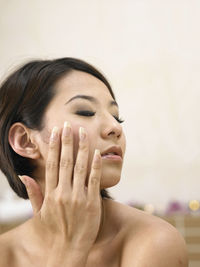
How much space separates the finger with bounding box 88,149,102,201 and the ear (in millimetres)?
202

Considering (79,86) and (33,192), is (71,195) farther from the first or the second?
(79,86)

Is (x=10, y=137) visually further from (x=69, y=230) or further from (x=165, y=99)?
(x=165, y=99)

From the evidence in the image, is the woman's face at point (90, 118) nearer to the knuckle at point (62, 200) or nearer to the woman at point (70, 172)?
the woman at point (70, 172)

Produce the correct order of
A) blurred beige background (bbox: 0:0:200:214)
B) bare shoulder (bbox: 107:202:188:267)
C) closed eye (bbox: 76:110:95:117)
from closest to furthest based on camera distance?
bare shoulder (bbox: 107:202:188:267), closed eye (bbox: 76:110:95:117), blurred beige background (bbox: 0:0:200:214)

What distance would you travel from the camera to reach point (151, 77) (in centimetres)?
232

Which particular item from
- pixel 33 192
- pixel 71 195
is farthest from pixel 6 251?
pixel 71 195

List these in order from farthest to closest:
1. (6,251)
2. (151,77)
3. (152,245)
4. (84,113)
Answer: (151,77) < (6,251) < (84,113) < (152,245)

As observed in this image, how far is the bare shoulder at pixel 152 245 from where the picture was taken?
768 mm

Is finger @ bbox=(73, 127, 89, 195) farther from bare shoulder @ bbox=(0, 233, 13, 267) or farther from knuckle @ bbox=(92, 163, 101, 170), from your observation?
bare shoulder @ bbox=(0, 233, 13, 267)

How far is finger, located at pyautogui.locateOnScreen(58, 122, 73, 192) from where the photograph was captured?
816 millimetres

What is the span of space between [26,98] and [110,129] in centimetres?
25

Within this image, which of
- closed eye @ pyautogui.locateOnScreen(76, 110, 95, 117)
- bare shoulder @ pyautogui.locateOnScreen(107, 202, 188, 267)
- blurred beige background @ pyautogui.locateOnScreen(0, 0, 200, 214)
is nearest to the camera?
bare shoulder @ pyautogui.locateOnScreen(107, 202, 188, 267)

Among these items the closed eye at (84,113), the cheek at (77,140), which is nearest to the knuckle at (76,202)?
the cheek at (77,140)

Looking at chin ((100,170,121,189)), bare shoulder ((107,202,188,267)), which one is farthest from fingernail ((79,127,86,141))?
bare shoulder ((107,202,188,267))
